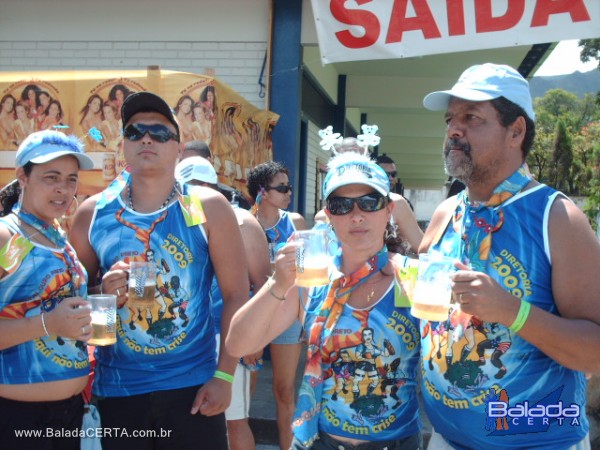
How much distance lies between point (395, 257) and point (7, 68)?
7.71m

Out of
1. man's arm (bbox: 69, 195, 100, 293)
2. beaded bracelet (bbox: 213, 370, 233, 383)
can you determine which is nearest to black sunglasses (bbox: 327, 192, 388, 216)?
beaded bracelet (bbox: 213, 370, 233, 383)

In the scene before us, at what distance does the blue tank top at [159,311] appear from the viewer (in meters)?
2.76

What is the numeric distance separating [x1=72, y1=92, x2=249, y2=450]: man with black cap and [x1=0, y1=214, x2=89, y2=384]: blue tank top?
0.53ft

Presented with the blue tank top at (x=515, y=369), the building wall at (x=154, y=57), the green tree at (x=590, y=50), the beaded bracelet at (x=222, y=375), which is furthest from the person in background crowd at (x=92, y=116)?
the green tree at (x=590, y=50)

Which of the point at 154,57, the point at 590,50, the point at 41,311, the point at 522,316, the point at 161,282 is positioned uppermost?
the point at 590,50

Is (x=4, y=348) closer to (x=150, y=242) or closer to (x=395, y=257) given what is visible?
(x=150, y=242)

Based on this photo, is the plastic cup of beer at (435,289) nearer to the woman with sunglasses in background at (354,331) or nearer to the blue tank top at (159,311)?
the woman with sunglasses in background at (354,331)

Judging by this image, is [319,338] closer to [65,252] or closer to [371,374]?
[371,374]

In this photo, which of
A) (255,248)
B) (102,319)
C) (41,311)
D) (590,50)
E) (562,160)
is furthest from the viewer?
(562,160)

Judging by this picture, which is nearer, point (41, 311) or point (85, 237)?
point (41, 311)

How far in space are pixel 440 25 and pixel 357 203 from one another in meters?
4.75

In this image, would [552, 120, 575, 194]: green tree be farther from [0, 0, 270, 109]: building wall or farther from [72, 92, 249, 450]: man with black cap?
[72, 92, 249, 450]: man with black cap

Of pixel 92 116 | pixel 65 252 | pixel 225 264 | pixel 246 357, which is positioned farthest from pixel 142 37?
pixel 225 264

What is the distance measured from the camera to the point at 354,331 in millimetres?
2391
